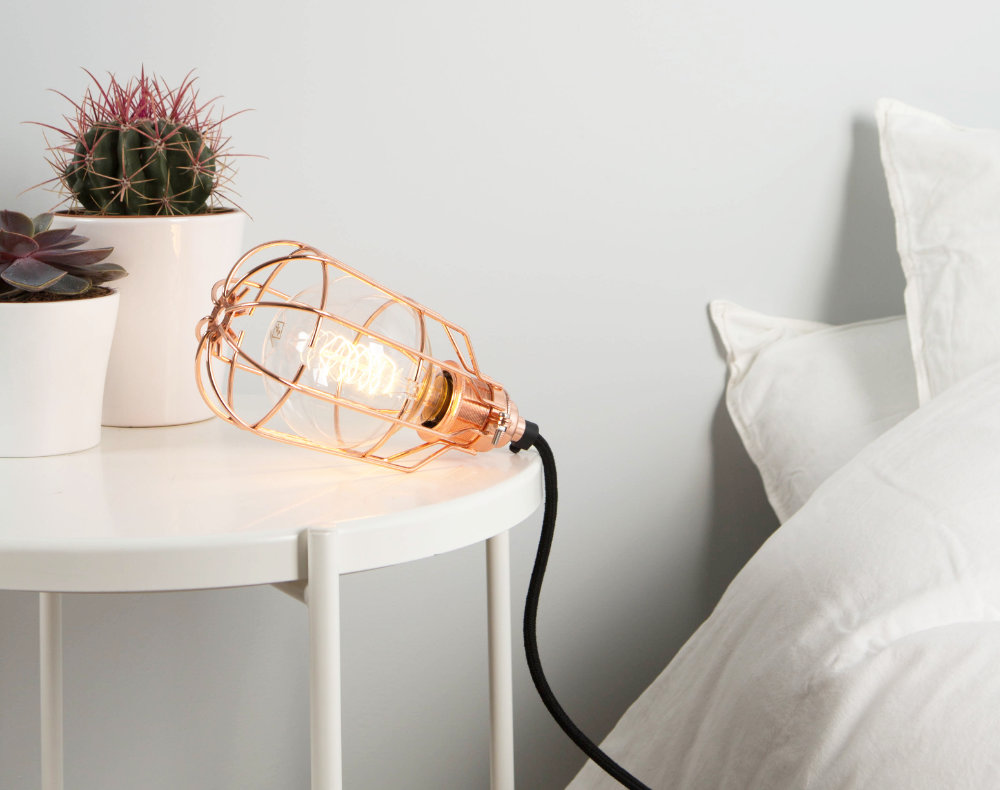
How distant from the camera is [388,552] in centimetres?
54

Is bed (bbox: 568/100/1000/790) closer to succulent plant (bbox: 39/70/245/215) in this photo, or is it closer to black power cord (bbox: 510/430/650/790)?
black power cord (bbox: 510/430/650/790)

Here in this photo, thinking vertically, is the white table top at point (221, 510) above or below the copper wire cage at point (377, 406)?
below

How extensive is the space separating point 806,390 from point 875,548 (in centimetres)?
37

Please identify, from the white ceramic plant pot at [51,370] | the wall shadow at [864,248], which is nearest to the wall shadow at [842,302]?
the wall shadow at [864,248]

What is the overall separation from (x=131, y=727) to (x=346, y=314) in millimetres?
575

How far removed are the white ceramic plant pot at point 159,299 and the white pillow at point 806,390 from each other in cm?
60

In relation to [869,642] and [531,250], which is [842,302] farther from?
[869,642]

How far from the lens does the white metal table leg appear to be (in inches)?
33.6

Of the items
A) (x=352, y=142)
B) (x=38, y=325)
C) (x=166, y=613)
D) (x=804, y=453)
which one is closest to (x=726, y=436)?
(x=804, y=453)

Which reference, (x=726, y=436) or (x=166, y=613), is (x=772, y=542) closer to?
(x=726, y=436)

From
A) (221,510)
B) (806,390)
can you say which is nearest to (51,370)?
Result: (221,510)

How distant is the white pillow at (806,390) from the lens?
3.41 ft

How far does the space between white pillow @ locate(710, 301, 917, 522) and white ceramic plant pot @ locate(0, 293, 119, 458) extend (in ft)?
2.27

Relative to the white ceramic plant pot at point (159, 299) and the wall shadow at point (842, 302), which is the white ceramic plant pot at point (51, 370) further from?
the wall shadow at point (842, 302)
